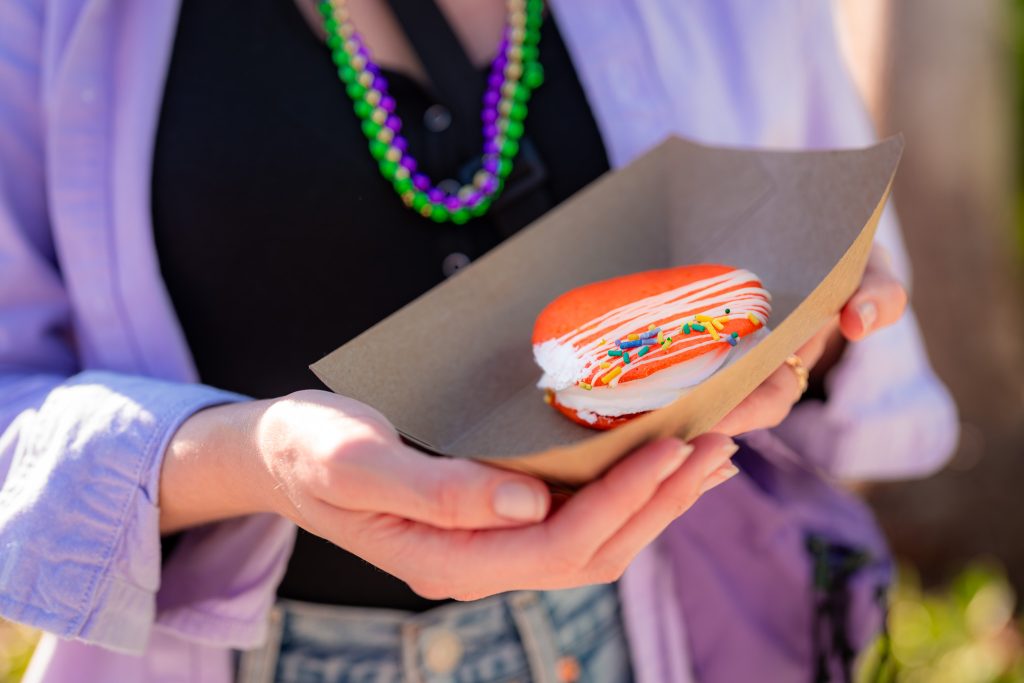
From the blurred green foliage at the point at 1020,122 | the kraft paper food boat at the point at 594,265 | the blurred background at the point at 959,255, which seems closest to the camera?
the kraft paper food boat at the point at 594,265

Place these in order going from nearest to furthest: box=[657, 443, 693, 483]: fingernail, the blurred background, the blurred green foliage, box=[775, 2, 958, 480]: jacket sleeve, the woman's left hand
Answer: box=[657, 443, 693, 483]: fingernail → the woman's left hand → box=[775, 2, 958, 480]: jacket sleeve → the blurred background → the blurred green foliage

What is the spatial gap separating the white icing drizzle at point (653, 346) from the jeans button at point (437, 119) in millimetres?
389

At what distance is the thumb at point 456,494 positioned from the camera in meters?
0.70

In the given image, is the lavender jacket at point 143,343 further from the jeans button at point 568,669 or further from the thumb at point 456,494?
the thumb at point 456,494

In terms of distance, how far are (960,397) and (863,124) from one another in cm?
187

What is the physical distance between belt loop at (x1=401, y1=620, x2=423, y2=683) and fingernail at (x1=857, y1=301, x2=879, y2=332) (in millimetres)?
Answer: 690

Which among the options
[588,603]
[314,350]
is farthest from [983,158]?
[314,350]

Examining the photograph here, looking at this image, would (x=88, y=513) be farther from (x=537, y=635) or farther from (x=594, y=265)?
(x=594, y=265)

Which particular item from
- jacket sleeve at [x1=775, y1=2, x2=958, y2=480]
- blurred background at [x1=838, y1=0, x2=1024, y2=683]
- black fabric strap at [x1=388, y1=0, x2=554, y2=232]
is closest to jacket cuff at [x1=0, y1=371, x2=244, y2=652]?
black fabric strap at [x1=388, y1=0, x2=554, y2=232]

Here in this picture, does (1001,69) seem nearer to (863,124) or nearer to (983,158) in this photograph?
(983,158)

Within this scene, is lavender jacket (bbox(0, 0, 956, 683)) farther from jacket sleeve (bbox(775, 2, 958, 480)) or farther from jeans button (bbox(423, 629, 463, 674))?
jeans button (bbox(423, 629, 463, 674))

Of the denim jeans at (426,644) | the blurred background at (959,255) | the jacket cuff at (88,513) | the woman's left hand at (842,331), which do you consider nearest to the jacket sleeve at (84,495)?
the jacket cuff at (88,513)

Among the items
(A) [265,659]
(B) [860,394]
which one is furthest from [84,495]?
(B) [860,394]

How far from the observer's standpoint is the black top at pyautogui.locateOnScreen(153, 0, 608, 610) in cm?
113
